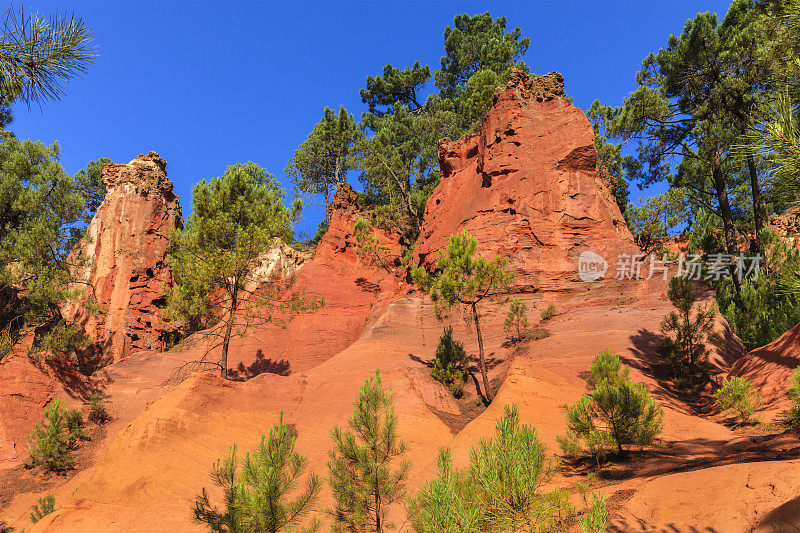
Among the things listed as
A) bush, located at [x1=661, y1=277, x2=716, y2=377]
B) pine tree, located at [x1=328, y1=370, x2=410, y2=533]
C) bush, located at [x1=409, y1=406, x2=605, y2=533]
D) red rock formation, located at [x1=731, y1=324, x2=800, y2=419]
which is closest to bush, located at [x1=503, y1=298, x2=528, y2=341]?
bush, located at [x1=661, y1=277, x2=716, y2=377]

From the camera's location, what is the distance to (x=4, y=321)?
1883 centimetres

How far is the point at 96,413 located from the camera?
1661cm

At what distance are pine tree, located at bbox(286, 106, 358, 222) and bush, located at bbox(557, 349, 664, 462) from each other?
31718mm

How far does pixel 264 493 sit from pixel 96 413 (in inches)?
601

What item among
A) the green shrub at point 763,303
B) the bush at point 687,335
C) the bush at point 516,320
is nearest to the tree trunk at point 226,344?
the bush at point 516,320

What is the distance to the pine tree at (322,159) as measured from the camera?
37616mm

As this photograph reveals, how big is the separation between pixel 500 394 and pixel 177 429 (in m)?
8.81

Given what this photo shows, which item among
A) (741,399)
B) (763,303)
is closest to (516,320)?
(741,399)

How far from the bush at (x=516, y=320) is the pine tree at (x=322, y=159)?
79.6 ft

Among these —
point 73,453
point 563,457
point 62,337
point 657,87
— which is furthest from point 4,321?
point 657,87

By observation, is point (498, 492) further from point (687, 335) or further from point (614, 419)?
point (687, 335)

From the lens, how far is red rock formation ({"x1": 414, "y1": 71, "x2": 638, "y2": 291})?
746 inches

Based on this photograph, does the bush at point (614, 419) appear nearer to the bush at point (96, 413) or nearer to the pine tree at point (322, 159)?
the bush at point (96, 413)

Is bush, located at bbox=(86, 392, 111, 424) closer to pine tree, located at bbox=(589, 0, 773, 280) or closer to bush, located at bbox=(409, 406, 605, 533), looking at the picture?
bush, located at bbox=(409, 406, 605, 533)
